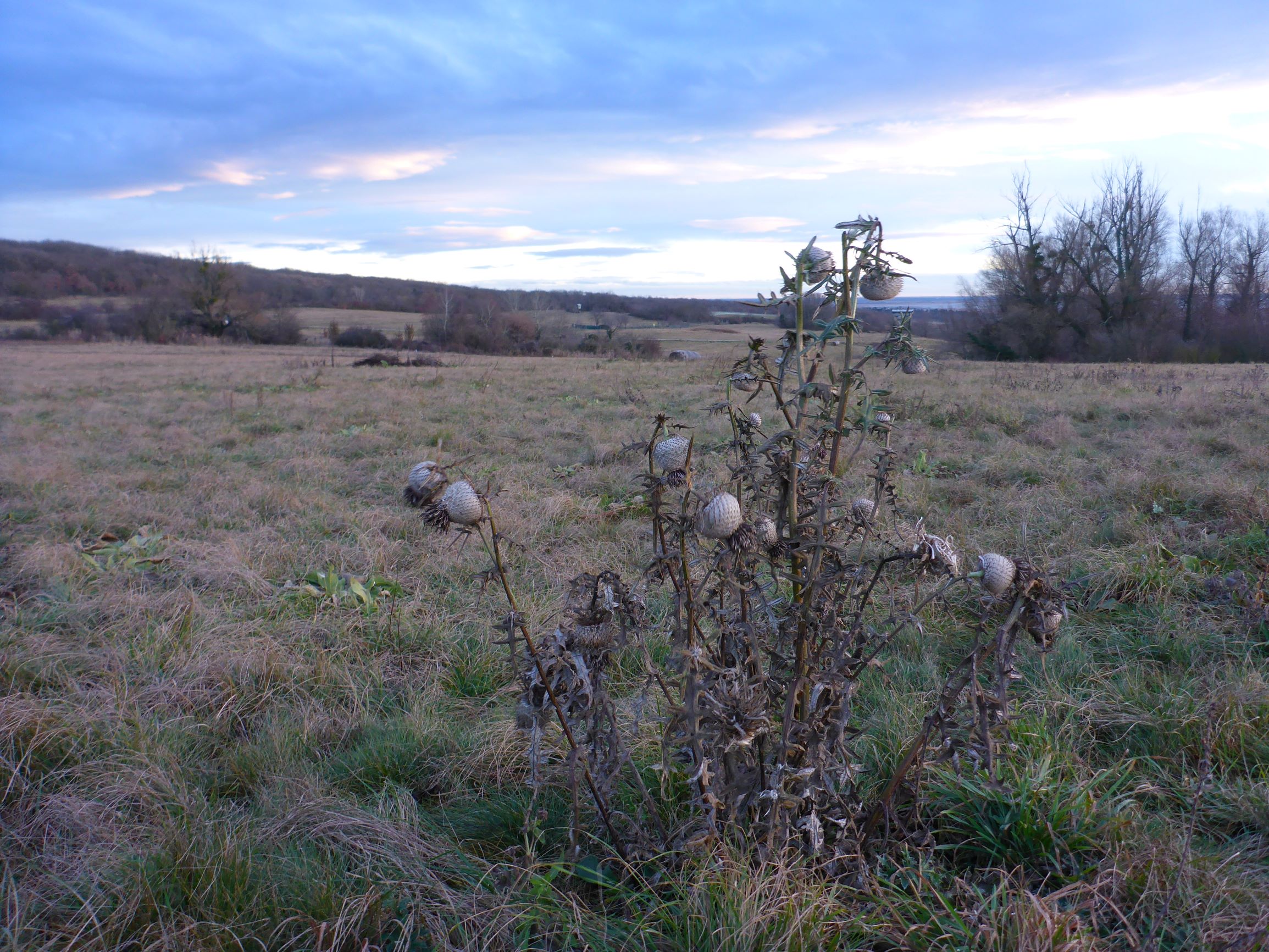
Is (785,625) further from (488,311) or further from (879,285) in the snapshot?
(488,311)

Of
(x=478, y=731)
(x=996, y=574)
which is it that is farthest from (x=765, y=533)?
(x=478, y=731)

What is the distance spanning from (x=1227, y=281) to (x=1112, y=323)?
36.1ft

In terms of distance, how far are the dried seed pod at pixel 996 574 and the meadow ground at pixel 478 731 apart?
0.43 metres

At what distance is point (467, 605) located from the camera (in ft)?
13.1

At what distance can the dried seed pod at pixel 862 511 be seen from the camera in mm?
1503

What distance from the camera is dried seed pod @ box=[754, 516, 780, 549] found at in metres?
1.47

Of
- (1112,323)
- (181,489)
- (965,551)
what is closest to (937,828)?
(965,551)

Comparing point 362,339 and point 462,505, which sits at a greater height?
point 362,339

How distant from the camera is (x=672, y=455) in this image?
1.49 metres

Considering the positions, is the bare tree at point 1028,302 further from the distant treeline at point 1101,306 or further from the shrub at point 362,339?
the shrub at point 362,339

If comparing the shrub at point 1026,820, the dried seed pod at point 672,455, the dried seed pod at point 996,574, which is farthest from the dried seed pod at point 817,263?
the shrub at point 1026,820

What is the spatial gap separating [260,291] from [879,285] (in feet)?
194

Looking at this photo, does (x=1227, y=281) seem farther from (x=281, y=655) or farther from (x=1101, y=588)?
(x=281, y=655)

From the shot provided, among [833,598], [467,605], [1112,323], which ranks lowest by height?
[467,605]
